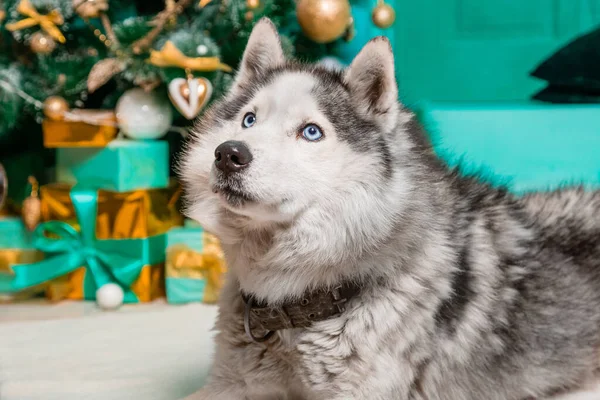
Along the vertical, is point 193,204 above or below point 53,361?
above

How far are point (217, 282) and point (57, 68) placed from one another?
1.10 metres

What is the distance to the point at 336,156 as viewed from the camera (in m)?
1.47

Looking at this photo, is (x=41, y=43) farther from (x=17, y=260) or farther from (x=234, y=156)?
(x=234, y=156)

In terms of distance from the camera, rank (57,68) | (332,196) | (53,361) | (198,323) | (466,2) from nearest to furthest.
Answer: (332,196) < (53,361) < (198,323) < (57,68) < (466,2)

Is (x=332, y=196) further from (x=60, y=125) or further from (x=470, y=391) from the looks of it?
(x=60, y=125)

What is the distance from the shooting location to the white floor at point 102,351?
1.94 m

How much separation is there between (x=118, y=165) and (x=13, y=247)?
2.11 feet

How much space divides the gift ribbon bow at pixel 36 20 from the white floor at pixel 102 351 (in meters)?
1.12

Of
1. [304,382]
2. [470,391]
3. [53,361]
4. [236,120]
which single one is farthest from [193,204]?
[53,361]

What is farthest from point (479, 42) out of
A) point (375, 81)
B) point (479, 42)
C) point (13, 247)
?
point (375, 81)

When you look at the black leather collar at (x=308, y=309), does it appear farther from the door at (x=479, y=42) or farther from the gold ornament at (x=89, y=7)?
the door at (x=479, y=42)

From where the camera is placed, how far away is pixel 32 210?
2.92 m

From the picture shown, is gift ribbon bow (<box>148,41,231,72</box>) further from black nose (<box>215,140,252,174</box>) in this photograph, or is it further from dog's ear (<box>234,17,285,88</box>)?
black nose (<box>215,140,252,174</box>)

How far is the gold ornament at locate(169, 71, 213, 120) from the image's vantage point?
2668 millimetres
